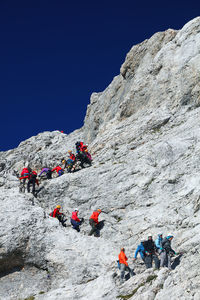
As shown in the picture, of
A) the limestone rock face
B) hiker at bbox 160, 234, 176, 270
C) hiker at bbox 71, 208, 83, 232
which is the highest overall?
the limestone rock face

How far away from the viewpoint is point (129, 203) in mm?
23531

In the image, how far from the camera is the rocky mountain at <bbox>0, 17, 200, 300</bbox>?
16.9 m

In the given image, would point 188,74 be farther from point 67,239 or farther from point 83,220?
point 67,239

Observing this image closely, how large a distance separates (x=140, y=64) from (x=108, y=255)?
98.8ft

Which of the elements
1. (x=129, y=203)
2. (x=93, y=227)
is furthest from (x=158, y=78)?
(x=93, y=227)

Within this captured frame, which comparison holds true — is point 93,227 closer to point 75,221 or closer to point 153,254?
point 75,221

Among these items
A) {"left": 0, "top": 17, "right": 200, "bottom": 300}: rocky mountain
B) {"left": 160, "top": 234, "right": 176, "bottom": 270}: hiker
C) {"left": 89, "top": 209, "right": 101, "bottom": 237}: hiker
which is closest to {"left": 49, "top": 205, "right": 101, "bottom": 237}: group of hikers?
{"left": 89, "top": 209, "right": 101, "bottom": 237}: hiker

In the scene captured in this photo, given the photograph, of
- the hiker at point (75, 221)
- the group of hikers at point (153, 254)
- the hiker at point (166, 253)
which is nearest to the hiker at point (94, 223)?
the hiker at point (75, 221)

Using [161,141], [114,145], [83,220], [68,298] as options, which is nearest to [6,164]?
[114,145]

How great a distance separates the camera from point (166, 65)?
3606 cm

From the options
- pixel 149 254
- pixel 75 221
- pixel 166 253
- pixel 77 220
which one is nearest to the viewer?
pixel 166 253

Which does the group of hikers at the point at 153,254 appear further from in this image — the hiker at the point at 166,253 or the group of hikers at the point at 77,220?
the group of hikers at the point at 77,220

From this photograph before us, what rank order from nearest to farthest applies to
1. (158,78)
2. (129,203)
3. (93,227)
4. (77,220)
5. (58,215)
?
1. (93,227)
2. (77,220)
3. (129,203)
4. (58,215)
5. (158,78)

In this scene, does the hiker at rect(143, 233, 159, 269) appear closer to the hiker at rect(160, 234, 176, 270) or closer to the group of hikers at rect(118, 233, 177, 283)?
the group of hikers at rect(118, 233, 177, 283)
